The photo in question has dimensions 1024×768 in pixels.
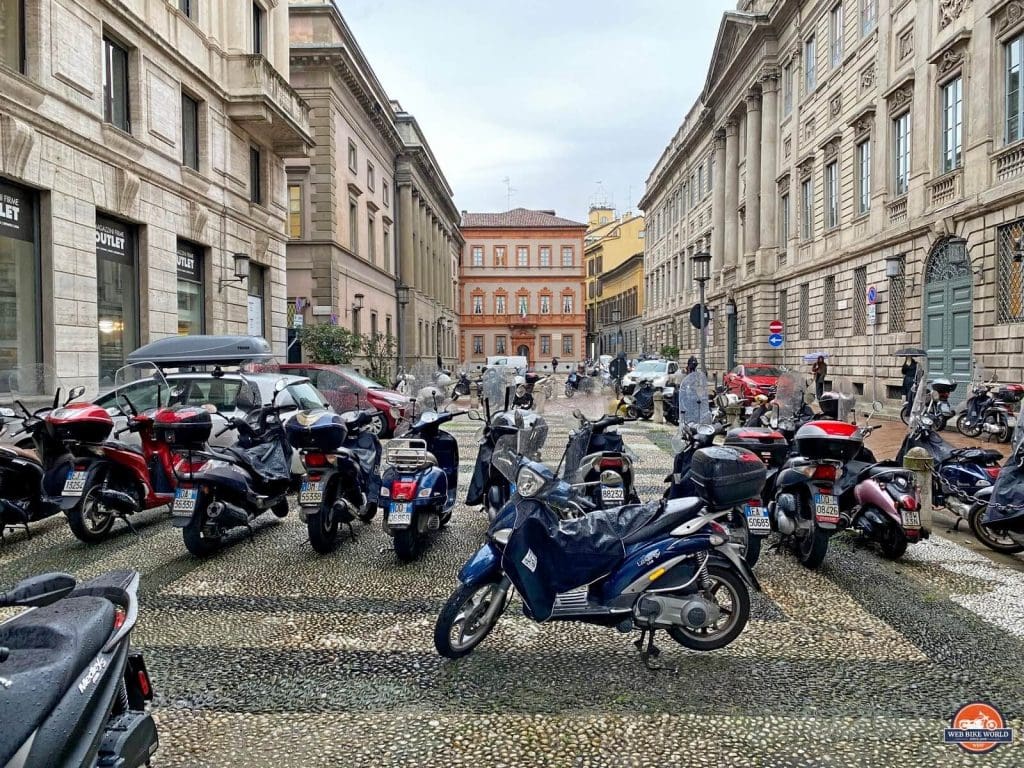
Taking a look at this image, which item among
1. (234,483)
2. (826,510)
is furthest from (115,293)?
(826,510)

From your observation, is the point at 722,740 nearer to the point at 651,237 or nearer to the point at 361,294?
the point at 361,294

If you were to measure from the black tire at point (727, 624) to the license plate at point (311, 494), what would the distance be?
9.70 ft

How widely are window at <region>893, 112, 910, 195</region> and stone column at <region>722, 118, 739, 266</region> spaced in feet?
49.6

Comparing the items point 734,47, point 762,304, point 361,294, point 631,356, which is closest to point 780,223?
point 762,304

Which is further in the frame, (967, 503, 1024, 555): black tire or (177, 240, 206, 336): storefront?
(177, 240, 206, 336): storefront

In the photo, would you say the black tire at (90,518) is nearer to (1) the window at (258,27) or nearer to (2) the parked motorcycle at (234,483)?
(2) the parked motorcycle at (234,483)

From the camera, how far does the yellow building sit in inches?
2675

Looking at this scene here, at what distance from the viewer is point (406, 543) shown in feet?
17.8

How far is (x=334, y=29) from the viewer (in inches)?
1067

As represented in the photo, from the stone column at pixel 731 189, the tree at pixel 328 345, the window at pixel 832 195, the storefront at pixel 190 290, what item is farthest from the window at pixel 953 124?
the storefront at pixel 190 290

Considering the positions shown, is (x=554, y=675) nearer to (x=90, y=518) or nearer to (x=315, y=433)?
(x=315, y=433)

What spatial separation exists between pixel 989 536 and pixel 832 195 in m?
22.2

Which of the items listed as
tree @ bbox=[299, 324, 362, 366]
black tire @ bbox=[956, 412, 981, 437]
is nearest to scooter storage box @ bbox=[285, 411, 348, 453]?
black tire @ bbox=[956, 412, 981, 437]

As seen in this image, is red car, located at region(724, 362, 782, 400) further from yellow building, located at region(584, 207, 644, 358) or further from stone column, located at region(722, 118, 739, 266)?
yellow building, located at region(584, 207, 644, 358)
